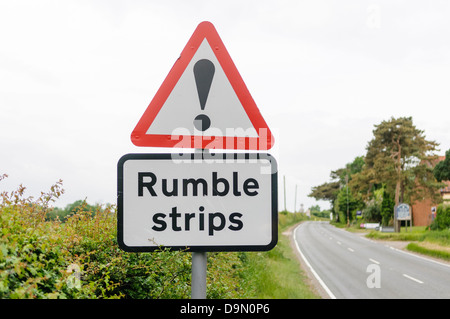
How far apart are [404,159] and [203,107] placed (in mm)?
41288

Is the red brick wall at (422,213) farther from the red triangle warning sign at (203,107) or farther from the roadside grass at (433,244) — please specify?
the red triangle warning sign at (203,107)

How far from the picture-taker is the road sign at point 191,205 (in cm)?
187

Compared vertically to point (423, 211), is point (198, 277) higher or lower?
higher

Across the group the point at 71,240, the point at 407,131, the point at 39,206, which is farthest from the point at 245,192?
the point at 407,131

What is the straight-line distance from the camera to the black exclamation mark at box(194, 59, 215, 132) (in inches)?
76.9

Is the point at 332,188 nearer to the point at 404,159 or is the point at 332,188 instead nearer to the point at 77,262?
the point at 404,159

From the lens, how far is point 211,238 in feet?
6.11

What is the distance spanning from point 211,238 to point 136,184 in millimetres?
435

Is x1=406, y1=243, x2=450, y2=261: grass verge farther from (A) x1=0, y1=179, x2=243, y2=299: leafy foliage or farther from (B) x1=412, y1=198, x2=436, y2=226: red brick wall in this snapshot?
(B) x1=412, y1=198, x2=436, y2=226: red brick wall

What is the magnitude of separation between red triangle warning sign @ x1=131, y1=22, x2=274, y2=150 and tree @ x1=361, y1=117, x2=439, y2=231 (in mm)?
39645

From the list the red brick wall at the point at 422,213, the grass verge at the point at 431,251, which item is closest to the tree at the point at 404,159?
the red brick wall at the point at 422,213

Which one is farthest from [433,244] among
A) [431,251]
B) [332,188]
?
[332,188]

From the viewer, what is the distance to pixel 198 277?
178 centimetres
